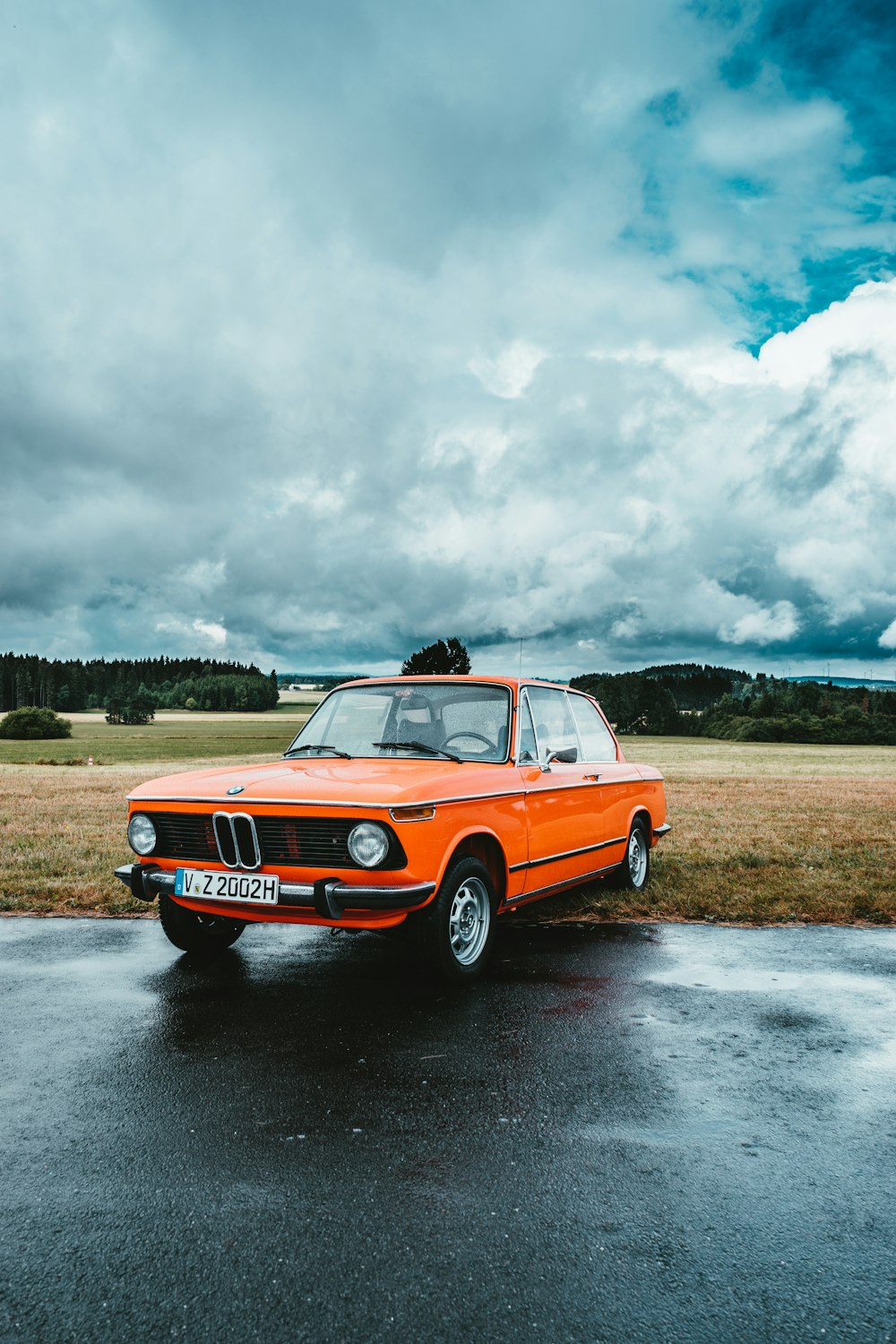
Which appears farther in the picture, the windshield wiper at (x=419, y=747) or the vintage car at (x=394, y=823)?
the windshield wiper at (x=419, y=747)

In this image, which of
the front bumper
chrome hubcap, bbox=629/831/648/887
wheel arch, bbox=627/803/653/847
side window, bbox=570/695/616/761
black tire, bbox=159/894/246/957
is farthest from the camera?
chrome hubcap, bbox=629/831/648/887

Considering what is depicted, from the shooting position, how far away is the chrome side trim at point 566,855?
5852 millimetres

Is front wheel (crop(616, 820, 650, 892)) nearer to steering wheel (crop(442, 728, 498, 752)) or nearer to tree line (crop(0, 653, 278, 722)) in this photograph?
steering wheel (crop(442, 728, 498, 752))

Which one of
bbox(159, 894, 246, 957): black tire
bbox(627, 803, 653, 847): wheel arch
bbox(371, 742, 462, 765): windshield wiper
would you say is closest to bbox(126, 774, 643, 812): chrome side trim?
bbox(371, 742, 462, 765): windshield wiper

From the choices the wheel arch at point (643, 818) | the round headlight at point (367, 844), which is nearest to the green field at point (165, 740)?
the wheel arch at point (643, 818)

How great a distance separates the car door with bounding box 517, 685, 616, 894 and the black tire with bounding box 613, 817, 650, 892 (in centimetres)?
77

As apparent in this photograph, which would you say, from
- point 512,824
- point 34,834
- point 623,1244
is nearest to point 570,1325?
point 623,1244

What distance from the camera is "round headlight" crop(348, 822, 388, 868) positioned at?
4.81 m

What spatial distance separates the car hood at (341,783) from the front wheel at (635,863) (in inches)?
99.7

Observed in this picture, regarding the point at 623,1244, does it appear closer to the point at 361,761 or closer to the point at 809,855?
the point at 361,761

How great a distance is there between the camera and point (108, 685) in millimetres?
93312

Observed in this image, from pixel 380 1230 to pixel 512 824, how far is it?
3.22m

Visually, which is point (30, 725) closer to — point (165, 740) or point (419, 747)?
point (165, 740)

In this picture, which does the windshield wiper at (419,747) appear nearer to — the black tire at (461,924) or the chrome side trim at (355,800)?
the chrome side trim at (355,800)
